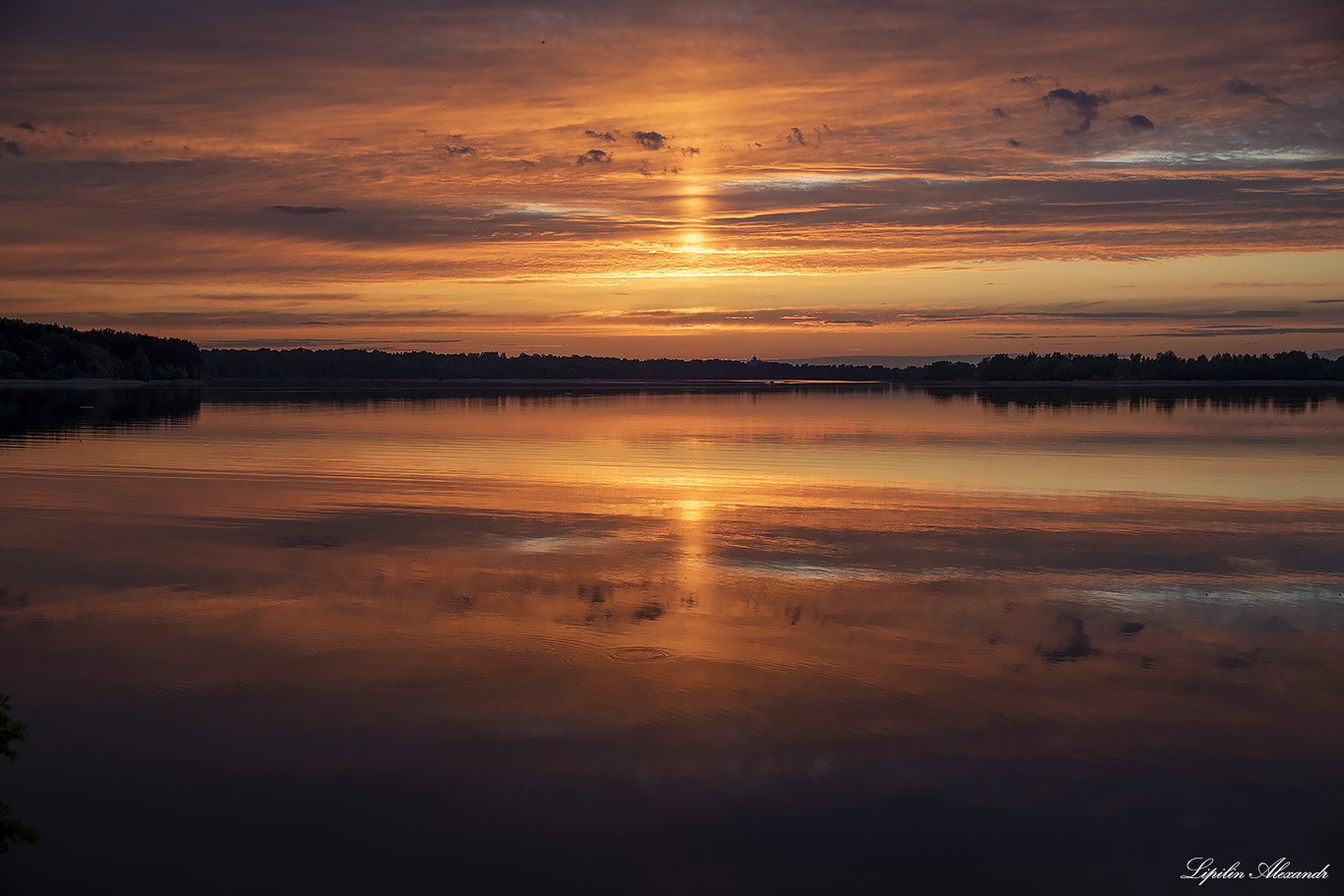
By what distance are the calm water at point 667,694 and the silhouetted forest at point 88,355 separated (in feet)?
469

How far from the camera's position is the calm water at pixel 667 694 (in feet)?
20.4

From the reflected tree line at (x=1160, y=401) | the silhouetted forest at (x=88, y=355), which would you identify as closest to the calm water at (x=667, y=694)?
the reflected tree line at (x=1160, y=401)

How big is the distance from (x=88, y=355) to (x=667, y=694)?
535 feet

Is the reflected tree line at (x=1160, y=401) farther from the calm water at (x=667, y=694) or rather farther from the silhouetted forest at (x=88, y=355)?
the silhouetted forest at (x=88, y=355)

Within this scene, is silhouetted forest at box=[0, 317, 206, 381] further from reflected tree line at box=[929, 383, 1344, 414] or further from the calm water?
the calm water

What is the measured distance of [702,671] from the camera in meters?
9.23

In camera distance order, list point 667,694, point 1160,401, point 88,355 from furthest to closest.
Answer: point 88,355 → point 1160,401 → point 667,694

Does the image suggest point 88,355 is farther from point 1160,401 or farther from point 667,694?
point 667,694

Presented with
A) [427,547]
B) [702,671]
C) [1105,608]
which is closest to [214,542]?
[427,547]

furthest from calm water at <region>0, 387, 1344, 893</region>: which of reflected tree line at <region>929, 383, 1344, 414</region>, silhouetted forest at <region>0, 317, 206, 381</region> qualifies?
silhouetted forest at <region>0, 317, 206, 381</region>

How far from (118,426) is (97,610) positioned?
34905mm

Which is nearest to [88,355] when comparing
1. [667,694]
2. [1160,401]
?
[1160,401]

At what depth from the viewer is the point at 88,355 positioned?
147500 mm

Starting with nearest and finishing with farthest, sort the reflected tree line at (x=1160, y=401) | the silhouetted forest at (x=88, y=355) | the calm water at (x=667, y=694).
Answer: the calm water at (x=667, y=694)
the reflected tree line at (x=1160, y=401)
the silhouetted forest at (x=88, y=355)
